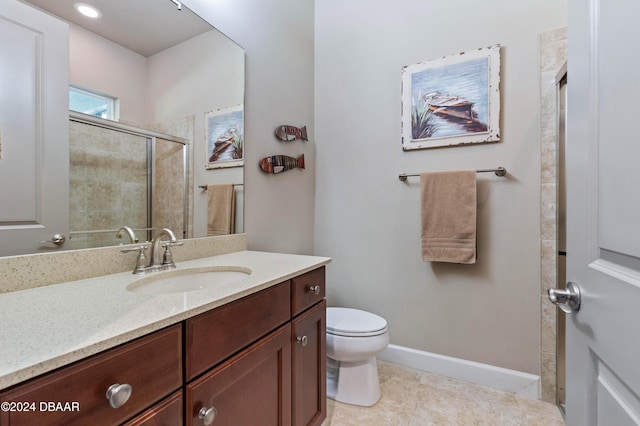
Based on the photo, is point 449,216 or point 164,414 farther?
point 449,216

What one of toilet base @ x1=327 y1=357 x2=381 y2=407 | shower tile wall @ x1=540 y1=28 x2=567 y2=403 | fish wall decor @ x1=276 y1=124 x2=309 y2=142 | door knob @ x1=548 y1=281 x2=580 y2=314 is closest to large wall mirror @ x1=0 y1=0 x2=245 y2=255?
fish wall decor @ x1=276 y1=124 x2=309 y2=142

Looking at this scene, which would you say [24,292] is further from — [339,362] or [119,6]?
[339,362]

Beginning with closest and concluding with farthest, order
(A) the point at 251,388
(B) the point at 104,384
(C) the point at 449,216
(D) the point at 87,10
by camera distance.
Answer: (B) the point at 104,384 → (A) the point at 251,388 → (D) the point at 87,10 → (C) the point at 449,216

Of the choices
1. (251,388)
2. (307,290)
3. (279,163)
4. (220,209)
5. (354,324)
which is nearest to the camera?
(251,388)

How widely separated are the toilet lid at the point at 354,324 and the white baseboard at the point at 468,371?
0.46 metres

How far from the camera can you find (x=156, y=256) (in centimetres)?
114

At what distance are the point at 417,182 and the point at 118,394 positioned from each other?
1812 mm

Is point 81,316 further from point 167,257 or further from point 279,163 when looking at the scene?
point 279,163

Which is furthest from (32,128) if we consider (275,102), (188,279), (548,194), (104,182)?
(548,194)

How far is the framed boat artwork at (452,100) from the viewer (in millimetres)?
1725

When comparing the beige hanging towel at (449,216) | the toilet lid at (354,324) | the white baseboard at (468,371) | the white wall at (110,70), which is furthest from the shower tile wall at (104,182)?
the white baseboard at (468,371)

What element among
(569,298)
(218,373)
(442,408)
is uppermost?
(569,298)

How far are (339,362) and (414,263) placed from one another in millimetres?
782

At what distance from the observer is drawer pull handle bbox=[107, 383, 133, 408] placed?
0.53 meters
